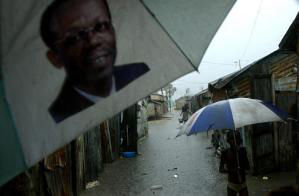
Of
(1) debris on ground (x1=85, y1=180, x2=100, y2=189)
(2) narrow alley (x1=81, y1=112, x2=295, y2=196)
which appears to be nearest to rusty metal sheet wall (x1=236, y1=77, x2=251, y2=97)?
(2) narrow alley (x1=81, y1=112, x2=295, y2=196)

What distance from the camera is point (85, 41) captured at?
4.67 ft

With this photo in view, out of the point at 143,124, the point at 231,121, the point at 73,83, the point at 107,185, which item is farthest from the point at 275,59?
the point at 143,124

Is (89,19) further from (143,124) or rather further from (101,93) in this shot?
(143,124)

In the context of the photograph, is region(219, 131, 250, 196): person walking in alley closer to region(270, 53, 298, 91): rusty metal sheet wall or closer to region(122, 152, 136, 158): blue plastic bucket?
region(270, 53, 298, 91): rusty metal sheet wall

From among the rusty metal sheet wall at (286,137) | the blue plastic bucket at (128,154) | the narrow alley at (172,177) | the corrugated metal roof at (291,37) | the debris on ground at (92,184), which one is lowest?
the narrow alley at (172,177)

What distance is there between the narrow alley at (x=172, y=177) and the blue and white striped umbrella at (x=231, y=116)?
122 inches

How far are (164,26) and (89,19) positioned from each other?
484mm

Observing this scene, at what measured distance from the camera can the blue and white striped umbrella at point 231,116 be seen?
452 cm

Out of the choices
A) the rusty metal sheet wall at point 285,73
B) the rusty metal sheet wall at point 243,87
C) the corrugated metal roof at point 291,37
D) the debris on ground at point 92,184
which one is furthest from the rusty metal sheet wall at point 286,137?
the debris on ground at point 92,184

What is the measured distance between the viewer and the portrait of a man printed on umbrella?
1383mm

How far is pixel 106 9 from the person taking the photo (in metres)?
1.51

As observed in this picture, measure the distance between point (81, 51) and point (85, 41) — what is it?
53 mm

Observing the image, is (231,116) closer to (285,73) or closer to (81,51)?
(81,51)

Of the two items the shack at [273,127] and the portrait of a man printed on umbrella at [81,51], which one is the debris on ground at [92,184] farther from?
the portrait of a man printed on umbrella at [81,51]
